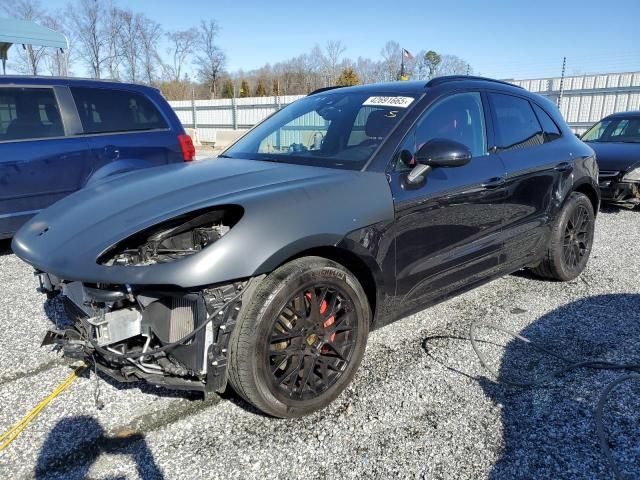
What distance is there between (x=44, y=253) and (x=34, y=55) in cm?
2959

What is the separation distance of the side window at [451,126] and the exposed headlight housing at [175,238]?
1086mm

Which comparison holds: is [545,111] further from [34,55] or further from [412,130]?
[34,55]

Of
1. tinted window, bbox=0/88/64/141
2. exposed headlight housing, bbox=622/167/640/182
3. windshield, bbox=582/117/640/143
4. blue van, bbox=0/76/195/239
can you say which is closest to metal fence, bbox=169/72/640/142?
windshield, bbox=582/117/640/143

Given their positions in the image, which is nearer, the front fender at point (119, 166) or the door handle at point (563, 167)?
the door handle at point (563, 167)

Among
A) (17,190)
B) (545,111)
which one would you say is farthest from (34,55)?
(545,111)

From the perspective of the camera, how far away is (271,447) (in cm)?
227

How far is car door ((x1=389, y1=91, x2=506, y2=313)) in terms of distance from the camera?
2.79m

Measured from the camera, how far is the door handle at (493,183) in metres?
3.24

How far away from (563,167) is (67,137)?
4.71m

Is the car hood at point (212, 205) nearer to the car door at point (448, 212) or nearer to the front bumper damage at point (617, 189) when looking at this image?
the car door at point (448, 212)

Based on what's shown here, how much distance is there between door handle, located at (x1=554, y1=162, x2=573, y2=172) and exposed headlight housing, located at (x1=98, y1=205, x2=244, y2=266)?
2.86 metres

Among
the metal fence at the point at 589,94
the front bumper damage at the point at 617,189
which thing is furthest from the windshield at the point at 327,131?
the metal fence at the point at 589,94

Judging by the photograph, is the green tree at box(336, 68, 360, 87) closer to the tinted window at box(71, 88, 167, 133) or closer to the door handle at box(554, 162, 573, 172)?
the tinted window at box(71, 88, 167, 133)

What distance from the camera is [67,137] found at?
A: 5016 mm
